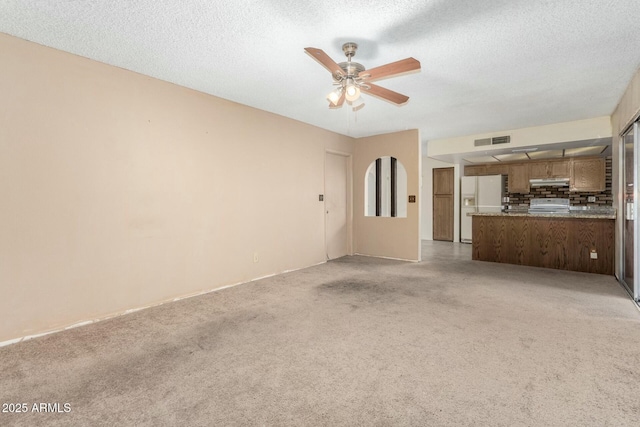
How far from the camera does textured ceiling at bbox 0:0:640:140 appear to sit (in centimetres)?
211

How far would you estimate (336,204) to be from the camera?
5949mm

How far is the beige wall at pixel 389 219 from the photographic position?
5594 mm

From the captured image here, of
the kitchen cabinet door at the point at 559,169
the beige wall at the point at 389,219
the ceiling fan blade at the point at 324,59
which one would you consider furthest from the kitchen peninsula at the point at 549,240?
the ceiling fan blade at the point at 324,59

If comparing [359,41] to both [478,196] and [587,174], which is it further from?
[587,174]

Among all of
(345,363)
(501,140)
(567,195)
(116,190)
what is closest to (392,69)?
(345,363)

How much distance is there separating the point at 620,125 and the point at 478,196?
3851 millimetres

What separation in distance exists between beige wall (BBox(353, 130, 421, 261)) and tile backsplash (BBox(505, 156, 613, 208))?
3633 mm

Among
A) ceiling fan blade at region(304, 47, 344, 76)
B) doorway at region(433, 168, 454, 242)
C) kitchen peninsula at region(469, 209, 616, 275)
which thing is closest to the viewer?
ceiling fan blade at region(304, 47, 344, 76)

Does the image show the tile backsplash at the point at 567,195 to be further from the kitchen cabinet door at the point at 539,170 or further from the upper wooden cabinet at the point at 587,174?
A: the kitchen cabinet door at the point at 539,170

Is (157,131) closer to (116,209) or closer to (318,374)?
(116,209)

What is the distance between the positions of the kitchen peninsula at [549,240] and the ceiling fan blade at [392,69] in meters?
4.27

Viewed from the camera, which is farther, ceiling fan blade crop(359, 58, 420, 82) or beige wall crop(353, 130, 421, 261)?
beige wall crop(353, 130, 421, 261)

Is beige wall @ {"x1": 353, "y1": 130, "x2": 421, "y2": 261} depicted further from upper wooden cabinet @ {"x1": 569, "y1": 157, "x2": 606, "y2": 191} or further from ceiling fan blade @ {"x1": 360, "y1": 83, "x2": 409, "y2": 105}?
upper wooden cabinet @ {"x1": 569, "y1": 157, "x2": 606, "y2": 191}

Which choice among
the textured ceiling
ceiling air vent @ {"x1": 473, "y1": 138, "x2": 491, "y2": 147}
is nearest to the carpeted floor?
the textured ceiling
